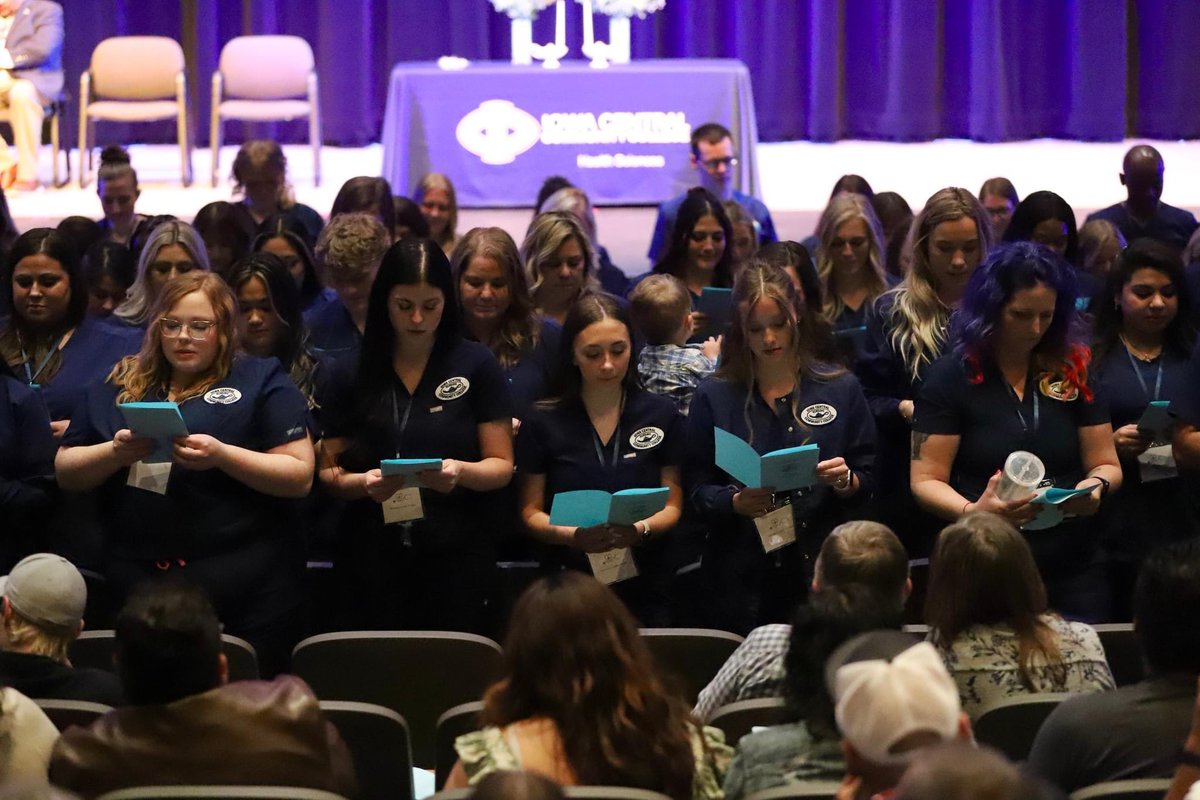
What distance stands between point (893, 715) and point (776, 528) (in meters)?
2.01

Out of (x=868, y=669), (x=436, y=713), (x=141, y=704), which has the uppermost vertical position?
(x=868, y=669)

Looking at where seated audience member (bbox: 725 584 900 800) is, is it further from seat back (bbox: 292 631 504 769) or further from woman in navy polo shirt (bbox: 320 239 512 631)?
woman in navy polo shirt (bbox: 320 239 512 631)

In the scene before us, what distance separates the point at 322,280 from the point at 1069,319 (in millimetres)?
2535

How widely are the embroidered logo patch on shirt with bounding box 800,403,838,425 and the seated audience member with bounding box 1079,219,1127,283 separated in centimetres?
218

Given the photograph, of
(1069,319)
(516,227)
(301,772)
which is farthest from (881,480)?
(516,227)

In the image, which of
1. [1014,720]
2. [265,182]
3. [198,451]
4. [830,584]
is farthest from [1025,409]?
[265,182]

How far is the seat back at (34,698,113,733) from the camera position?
296cm

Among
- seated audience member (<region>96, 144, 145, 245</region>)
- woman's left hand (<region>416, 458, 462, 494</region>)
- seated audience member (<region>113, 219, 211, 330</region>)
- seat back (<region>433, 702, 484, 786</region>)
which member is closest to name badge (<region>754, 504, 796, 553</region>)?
woman's left hand (<region>416, 458, 462, 494</region>)

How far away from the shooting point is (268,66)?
11.8 metres

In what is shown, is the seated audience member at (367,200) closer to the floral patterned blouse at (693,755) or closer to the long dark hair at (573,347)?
the long dark hair at (573,347)

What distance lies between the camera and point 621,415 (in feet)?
13.8

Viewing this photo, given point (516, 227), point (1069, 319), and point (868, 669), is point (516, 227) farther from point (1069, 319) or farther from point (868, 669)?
point (868, 669)

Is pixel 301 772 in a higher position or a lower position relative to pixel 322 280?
lower

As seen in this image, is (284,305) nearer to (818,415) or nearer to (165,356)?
(165,356)
